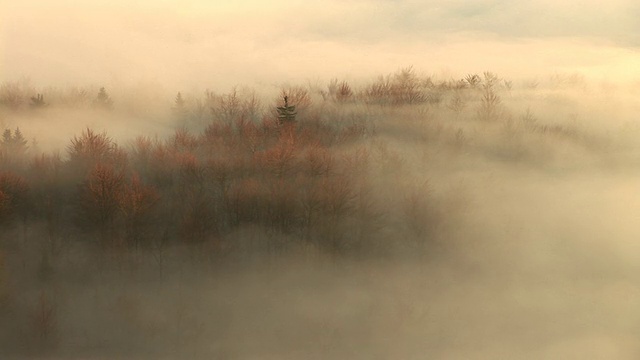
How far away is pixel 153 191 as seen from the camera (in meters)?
5.01

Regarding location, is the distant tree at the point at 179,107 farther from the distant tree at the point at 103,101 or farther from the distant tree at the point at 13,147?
the distant tree at the point at 13,147

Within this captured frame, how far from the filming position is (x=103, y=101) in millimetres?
4684

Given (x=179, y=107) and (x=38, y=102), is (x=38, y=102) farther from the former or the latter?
(x=179, y=107)

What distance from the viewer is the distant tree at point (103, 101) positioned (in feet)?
15.3

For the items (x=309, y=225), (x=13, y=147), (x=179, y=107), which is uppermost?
(x=179, y=107)

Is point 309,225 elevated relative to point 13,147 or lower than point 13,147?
lower

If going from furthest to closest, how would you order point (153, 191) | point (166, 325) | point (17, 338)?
point (153, 191)
point (166, 325)
point (17, 338)

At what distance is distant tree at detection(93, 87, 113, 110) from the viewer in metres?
4.66

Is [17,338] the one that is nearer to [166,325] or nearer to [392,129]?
[166,325]

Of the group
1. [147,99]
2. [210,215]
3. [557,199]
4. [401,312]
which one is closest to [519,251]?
[557,199]

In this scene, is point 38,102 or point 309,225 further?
point 309,225

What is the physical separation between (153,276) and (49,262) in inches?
31.6

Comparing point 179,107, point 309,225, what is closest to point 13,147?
point 179,107

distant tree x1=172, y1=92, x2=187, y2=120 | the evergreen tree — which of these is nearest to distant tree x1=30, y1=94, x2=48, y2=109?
the evergreen tree
